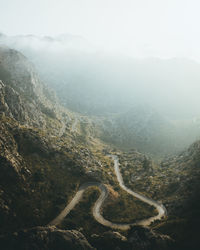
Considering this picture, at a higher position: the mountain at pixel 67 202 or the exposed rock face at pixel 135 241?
the mountain at pixel 67 202

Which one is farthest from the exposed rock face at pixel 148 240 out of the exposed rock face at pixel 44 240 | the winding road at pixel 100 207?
the exposed rock face at pixel 44 240

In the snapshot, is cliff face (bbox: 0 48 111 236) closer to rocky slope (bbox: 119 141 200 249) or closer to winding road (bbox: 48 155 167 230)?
winding road (bbox: 48 155 167 230)

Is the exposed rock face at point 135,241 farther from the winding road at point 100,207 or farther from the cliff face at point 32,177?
the cliff face at point 32,177

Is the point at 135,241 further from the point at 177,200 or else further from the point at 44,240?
the point at 177,200

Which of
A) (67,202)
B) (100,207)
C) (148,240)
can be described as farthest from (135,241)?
(67,202)

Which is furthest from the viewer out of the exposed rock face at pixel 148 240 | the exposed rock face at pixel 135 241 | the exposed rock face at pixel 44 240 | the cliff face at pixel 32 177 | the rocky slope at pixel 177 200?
the cliff face at pixel 32 177

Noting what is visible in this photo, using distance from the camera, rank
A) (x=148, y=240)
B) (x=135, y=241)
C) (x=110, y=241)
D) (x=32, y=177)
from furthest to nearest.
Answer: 1. (x=32, y=177)
2. (x=110, y=241)
3. (x=135, y=241)
4. (x=148, y=240)

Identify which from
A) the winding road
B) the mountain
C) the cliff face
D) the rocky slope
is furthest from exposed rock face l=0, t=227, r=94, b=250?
the rocky slope

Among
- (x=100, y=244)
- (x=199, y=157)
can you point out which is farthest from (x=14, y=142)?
(x=199, y=157)

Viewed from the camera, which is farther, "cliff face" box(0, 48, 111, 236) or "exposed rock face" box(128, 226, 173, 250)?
"cliff face" box(0, 48, 111, 236)
